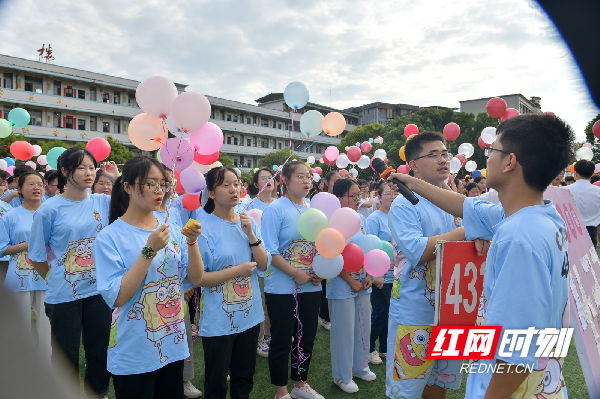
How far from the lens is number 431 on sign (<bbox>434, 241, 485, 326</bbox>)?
2.06 m

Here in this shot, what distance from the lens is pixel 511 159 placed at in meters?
1.53

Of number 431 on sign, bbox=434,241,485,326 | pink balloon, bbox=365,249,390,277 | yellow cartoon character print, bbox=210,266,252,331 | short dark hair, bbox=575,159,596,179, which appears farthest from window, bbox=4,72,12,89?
number 431 on sign, bbox=434,241,485,326

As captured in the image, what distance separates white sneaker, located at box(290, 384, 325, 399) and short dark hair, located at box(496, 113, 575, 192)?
2571mm

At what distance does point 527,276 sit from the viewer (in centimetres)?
131

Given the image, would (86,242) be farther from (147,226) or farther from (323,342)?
(323,342)

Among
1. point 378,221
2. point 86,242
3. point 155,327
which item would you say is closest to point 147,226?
point 155,327

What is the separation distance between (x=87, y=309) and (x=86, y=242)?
1.73 feet

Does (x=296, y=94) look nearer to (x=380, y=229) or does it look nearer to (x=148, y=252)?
(x=380, y=229)

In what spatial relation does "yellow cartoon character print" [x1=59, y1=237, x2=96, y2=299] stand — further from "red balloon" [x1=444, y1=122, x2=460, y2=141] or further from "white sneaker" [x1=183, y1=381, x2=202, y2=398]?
"red balloon" [x1=444, y1=122, x2=460, y2=141]

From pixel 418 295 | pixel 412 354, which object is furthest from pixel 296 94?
pixel 412 354

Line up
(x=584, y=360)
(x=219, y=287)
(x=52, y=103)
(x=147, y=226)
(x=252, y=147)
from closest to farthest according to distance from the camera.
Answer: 1. (x=584, y=360)
2. (x=147, y=226)
3. (x=219, y=287)
4. (x=52, y=103)
5. (x=252, y=147)

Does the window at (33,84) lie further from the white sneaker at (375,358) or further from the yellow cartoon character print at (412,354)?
the yellow cartoon character print at (412,354)

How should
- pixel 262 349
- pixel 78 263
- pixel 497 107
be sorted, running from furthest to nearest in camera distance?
pixel 497 107 < pixel 262 349 < pixel 78 263

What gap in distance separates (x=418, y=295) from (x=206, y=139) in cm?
186
